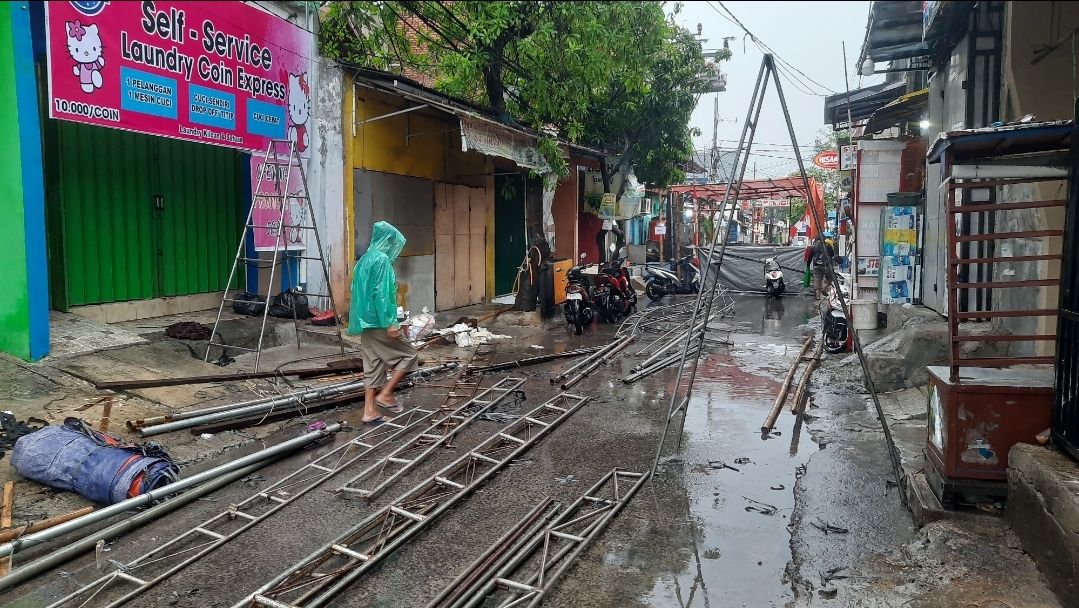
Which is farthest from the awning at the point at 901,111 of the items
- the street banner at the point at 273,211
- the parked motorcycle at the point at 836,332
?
the street banner at the point at 273,211

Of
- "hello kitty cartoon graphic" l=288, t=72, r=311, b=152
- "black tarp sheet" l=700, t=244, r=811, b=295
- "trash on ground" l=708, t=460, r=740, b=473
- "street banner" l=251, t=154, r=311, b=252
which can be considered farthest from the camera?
"black tarp sheet" l=700, t=244, r=811, b=295

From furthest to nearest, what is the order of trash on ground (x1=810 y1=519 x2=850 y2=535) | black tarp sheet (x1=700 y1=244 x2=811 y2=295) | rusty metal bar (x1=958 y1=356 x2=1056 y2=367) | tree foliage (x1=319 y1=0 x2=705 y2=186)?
1. black tarp sheet (x1=700 y1=244 x2=811 y2=295)
2. tree foliage (x1=319 y1=0 x2=705 y2=186)
3. trash on ground (x1=810 y1=519 x2=850 y2=535)
4. rusty metal bar (x1=958 y1=356 x2=1056 y2=367)

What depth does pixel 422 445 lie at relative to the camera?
606cm

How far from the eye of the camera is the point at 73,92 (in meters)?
7.24

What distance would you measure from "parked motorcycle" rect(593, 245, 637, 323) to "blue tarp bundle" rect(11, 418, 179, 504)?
10.5 meters

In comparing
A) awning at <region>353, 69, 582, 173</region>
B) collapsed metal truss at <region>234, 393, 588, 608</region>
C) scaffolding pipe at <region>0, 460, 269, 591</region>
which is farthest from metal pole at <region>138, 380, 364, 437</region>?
awning at <region>353, 69, 582, 173</region>

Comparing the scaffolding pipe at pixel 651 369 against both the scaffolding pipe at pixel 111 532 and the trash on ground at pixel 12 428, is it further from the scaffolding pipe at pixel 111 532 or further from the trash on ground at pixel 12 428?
the trash on ground at pixel 12 428

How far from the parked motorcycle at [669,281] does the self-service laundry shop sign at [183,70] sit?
11.1 metres

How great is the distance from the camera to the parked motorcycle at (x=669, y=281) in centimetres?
1956

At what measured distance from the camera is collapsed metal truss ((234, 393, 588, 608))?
141 inches

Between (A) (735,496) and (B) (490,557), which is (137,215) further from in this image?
(A) (735,496)

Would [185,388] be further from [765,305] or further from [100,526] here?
[765,305]

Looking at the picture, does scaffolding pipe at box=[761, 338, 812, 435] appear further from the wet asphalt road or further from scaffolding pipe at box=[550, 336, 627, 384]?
scaffolding pipe at box=[550, 336, 627, 384]

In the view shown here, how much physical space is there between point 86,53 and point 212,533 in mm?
5660
